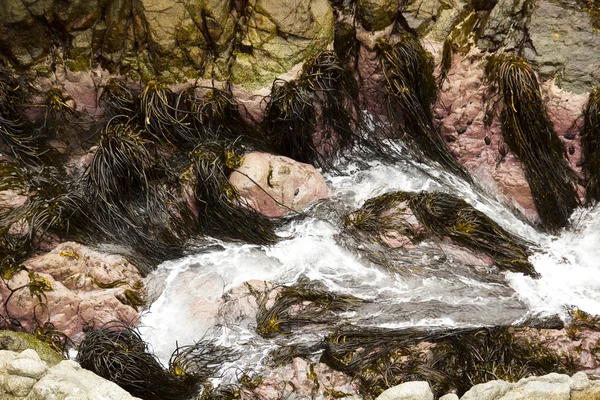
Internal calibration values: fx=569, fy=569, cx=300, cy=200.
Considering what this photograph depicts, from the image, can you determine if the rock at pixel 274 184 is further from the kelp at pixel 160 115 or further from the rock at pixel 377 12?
the rock at pixel 377 12

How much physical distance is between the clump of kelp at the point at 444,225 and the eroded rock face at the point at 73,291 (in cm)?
229

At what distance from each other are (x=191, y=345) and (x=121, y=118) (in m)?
2.48

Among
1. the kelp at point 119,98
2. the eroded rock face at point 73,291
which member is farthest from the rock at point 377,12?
the eroded rock face at point 73,291

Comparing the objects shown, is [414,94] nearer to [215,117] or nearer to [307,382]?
[215,117]

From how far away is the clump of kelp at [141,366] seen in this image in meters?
4.75

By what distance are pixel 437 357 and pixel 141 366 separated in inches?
98.9

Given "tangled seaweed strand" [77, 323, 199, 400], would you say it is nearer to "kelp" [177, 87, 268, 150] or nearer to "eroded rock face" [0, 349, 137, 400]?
"eroded rock face" [0, 349, 137, 400]

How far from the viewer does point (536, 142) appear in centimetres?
583

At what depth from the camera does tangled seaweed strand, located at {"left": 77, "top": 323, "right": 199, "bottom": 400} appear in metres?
4.75

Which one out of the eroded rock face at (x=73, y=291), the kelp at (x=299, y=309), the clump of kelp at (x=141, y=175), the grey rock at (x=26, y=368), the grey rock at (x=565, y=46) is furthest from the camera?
the grey rock at (x=565, y=46)

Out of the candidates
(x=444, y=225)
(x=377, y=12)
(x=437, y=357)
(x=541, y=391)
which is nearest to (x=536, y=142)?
(x=444, y=225)

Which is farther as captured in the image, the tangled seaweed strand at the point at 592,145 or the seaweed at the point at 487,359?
the tangled seaweed strand at the point at 592,145

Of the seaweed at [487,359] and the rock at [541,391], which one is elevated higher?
the rock at [541,391]

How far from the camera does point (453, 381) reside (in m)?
4.76
